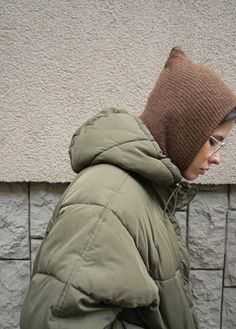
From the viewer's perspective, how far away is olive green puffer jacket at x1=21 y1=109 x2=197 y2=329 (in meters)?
1.23

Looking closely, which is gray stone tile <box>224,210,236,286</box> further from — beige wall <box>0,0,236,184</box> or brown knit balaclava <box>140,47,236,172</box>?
brown knit balaclava <box>140,47,236,172</box>

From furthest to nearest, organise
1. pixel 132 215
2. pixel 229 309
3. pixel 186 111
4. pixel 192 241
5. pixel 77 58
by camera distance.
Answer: pixel 229 309
pixel 192 241
pixel 77 58
pixel 186 111
pixel 132 215

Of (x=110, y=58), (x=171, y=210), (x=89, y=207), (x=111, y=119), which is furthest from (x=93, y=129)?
(x=110, y=58)

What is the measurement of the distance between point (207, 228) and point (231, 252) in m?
0.26

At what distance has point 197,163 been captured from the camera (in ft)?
5.42

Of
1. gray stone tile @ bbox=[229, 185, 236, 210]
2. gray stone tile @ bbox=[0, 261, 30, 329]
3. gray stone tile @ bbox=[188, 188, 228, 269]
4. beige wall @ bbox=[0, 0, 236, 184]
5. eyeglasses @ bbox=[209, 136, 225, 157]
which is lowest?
gray stone tile @ bbox=[0, 261, 30, 329]

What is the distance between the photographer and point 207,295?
3086mm

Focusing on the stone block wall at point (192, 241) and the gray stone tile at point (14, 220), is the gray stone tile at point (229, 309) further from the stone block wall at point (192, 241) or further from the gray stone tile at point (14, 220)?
the gray stone tile at point (14, 220)

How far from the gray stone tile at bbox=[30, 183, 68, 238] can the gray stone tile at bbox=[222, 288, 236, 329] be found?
139cm

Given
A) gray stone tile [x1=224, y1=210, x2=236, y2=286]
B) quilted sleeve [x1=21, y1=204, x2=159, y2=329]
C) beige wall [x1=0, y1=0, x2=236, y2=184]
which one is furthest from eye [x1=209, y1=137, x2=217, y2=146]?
gray stone tile [x1=224, y1=210, x2=236, y2=286]

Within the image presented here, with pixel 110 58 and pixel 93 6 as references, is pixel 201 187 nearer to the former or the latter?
pixel 110 58

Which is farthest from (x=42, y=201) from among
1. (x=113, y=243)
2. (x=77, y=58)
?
(x=113, y=243)

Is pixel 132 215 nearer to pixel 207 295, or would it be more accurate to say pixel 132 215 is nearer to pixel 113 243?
pixel 113 243

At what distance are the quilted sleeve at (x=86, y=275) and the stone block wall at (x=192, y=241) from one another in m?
1.61
